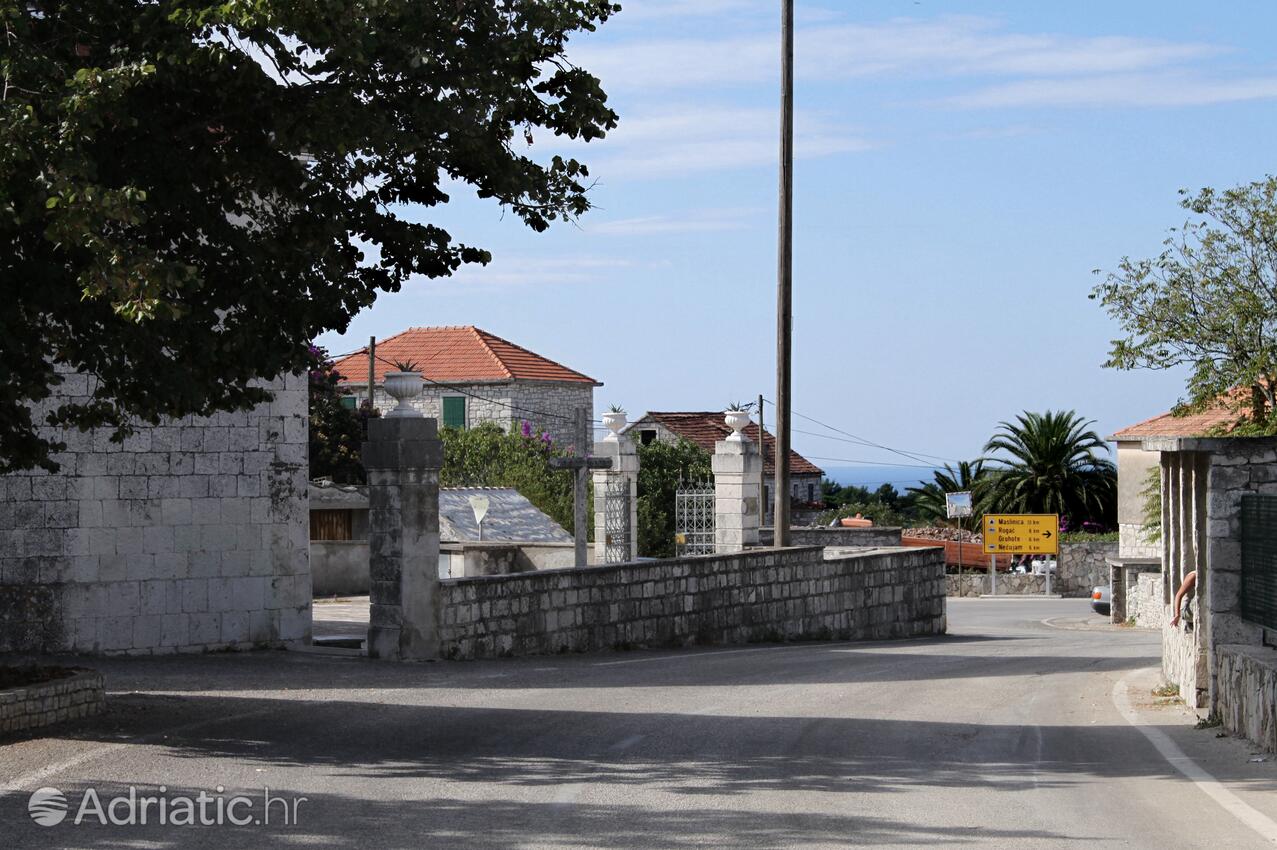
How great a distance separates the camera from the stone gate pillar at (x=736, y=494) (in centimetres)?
2394

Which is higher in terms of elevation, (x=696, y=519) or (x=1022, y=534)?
(x=696, y=519)

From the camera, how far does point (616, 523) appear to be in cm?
2231

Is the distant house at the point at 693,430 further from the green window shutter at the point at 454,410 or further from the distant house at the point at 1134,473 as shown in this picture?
the distant house at the point at 1134,473

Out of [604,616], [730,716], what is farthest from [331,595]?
[730,716]

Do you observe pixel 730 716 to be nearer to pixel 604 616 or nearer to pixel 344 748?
pixel 344 748

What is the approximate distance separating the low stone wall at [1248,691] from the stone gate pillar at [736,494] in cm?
1285

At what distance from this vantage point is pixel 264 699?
12508 mm

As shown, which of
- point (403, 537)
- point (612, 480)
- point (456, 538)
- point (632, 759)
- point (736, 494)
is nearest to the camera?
point (632, 759)

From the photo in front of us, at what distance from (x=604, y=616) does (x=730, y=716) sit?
622 centimetres

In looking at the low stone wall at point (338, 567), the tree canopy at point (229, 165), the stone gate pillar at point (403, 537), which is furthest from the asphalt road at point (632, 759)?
the low stone wall at point (338, 567)

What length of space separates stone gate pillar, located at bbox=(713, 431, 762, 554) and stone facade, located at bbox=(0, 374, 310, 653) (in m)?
9.08

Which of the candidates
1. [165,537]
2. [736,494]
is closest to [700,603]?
[736,494]

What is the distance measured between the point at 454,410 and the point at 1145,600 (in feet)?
105

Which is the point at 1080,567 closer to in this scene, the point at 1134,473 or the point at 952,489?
the point at 1134,473
